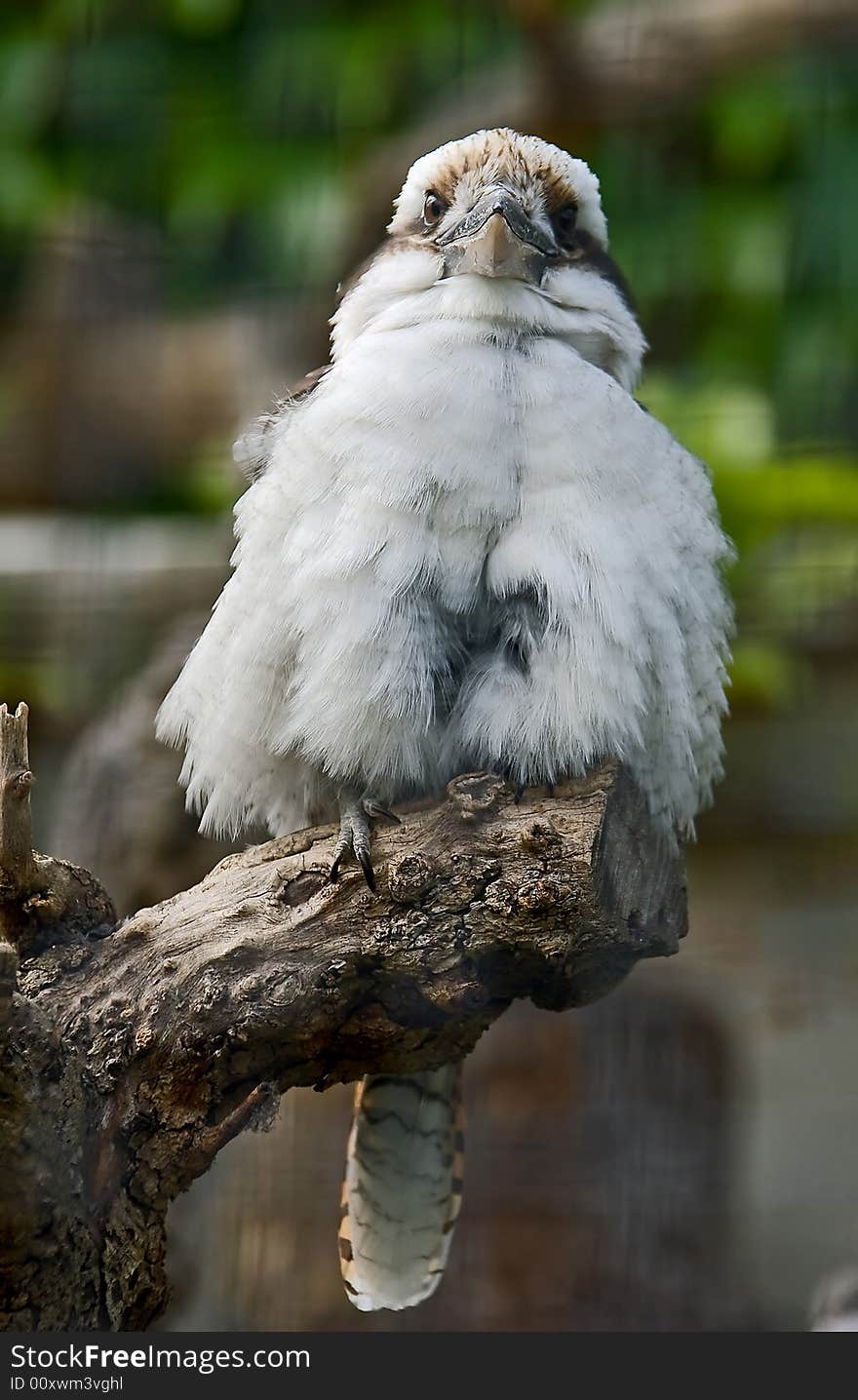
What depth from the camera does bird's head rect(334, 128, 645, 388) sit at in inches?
68.4

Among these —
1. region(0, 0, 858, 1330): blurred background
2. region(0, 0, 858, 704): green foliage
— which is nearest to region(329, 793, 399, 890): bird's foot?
region(0, 0, 858, 1330): blurred background

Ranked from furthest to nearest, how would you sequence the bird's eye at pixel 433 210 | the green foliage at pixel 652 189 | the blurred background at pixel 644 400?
the green foliage at pixel 652 189 < the blurred background at pixel 644 400 < the bird's eye at pixel 433 210

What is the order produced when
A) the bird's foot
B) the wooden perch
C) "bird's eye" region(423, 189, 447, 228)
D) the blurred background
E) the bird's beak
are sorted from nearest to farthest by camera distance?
1. the wooden perch
2. the bird's foot
3. the bird's beak
4. "bird's eye" region(423, 189, 447, 228)
5. the blurred background

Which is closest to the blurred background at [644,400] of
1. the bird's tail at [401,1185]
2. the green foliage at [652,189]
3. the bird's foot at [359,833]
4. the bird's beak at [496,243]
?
the green foliage at [652,189]

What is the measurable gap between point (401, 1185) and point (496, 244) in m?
1.15

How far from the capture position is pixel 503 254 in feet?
5.65

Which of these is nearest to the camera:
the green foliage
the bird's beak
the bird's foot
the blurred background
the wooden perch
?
the wooden perch

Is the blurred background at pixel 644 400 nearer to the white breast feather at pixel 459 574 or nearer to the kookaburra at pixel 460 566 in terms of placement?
the kookaburra at pixel 460 566

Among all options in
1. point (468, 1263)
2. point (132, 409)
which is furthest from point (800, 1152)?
point (132, 409)

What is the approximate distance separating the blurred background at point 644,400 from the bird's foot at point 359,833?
145 cm

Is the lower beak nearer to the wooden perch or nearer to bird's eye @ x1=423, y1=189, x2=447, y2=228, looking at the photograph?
bird's eye @ x1=423, y1=189, x2=447, y2=228

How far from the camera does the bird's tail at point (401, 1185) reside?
6.16 feet

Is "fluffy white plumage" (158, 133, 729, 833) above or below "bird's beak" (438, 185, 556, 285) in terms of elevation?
below

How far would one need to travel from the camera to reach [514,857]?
1.46 m
